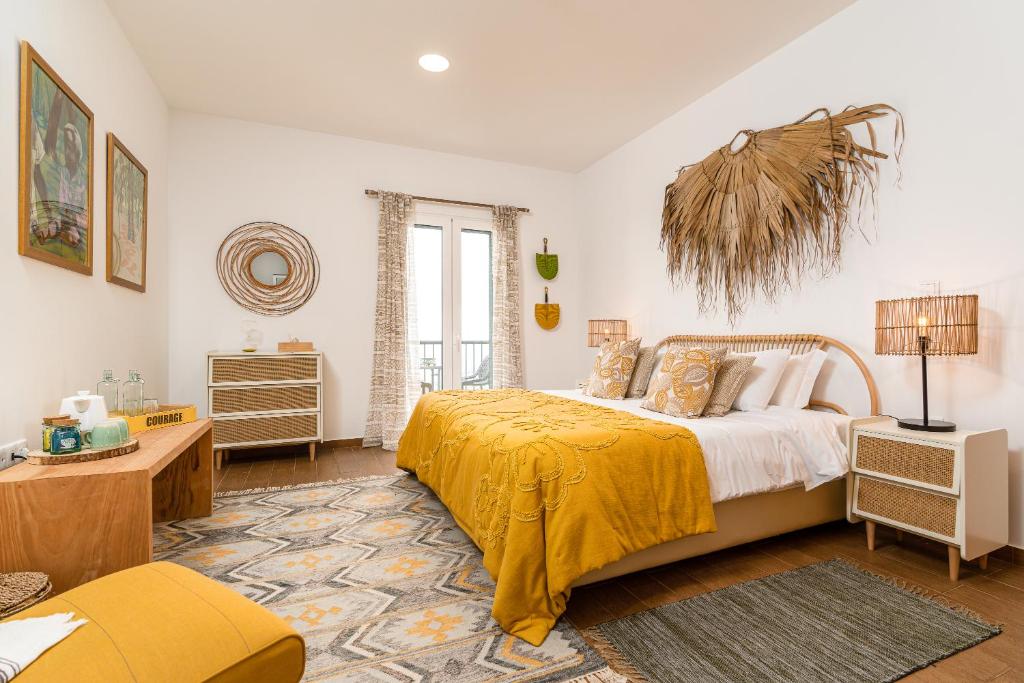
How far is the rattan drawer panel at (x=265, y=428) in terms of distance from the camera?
392cm

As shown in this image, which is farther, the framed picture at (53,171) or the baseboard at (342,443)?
the baseboard at (342,443)

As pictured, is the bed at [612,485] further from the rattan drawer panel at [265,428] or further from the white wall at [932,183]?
the rattan drawer panel at [265,428]

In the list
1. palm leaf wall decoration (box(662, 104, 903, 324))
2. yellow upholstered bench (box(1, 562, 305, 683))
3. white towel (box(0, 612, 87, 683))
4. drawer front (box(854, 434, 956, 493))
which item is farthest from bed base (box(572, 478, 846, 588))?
white towel (box(0, 612, 87, 683))

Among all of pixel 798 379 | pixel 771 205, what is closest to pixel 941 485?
pixel 798 379

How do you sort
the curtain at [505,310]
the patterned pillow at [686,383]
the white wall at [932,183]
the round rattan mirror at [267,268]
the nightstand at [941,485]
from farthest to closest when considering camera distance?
1. the curtain at [505,310]
2. the round rattan mirror at [267,268]
3. the patterned pillow at [686,383]
4. the white wall at [932,183]
5. the nightstand at [941,485]

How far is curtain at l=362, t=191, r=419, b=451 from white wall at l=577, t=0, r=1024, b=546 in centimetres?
291

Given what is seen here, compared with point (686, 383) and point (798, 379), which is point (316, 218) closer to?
point (686, 383)

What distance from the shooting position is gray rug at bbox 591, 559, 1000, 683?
154 cm

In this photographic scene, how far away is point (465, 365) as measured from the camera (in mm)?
5195

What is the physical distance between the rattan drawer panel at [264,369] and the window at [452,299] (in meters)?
1.07

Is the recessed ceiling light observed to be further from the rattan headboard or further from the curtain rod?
the rattan headboard

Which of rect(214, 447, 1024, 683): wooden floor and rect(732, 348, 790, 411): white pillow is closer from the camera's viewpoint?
rect(214, 447, 1024, 683): wooden floor

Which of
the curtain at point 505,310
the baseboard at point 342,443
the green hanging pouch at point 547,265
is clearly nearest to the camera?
the baseboard at point 342,443

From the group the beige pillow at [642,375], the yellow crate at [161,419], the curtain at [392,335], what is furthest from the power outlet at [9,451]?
the beige pillow at [642,375]
